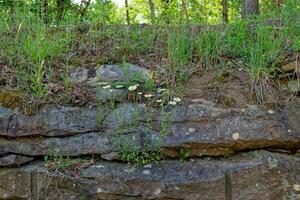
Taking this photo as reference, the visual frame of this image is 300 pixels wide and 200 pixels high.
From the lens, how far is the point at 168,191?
8.94ft

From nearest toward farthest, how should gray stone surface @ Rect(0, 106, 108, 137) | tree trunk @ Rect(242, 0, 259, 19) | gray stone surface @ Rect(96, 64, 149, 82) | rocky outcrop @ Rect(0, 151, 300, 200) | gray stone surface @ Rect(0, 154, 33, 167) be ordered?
rocky outcrop @ Rect(0, 151, 300, 200)
gray stone surface @ Rect(0, 154, 33, 167)
gray stone surface @ Rect(0, 106, 108, 137)
gray stone surface @ Rect(96, 64, 149, 82)
tree trunk @ Rect(242, 0, 259, 19)

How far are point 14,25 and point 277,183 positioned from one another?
3109 mm

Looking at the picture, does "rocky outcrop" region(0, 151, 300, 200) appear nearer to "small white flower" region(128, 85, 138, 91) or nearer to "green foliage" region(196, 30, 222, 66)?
"small white flower" region(128, 85, 138, 91)

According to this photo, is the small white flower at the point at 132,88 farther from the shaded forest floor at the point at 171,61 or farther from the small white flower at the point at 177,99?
the small white flower at the point at 177,99

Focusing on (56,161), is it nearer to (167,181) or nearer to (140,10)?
(167,181)

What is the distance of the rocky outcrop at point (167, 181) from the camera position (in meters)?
2.73

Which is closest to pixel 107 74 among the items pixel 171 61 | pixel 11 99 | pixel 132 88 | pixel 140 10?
pixel 132 88

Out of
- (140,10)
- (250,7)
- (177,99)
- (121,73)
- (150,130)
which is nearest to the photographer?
(150,130)

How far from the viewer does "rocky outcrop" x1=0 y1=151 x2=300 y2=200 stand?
2.73m

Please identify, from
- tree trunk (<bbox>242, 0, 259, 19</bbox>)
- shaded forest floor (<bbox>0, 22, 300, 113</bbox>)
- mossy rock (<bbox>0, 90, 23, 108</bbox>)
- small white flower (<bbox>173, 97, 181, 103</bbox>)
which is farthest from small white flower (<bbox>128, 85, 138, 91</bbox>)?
tree trunk (<bbox>242, 0, 259, 19</bbox>)

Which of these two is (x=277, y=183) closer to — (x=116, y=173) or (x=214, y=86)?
(x=214, y=86)

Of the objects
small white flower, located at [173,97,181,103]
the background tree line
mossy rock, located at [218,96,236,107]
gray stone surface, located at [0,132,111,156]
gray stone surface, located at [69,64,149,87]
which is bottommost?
gray stone surface, located at [0,132,111,156]

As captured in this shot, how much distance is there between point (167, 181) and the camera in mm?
2734

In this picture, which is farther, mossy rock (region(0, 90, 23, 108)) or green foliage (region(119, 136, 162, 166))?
mossy rock (region(0, 90, 23, 108))
